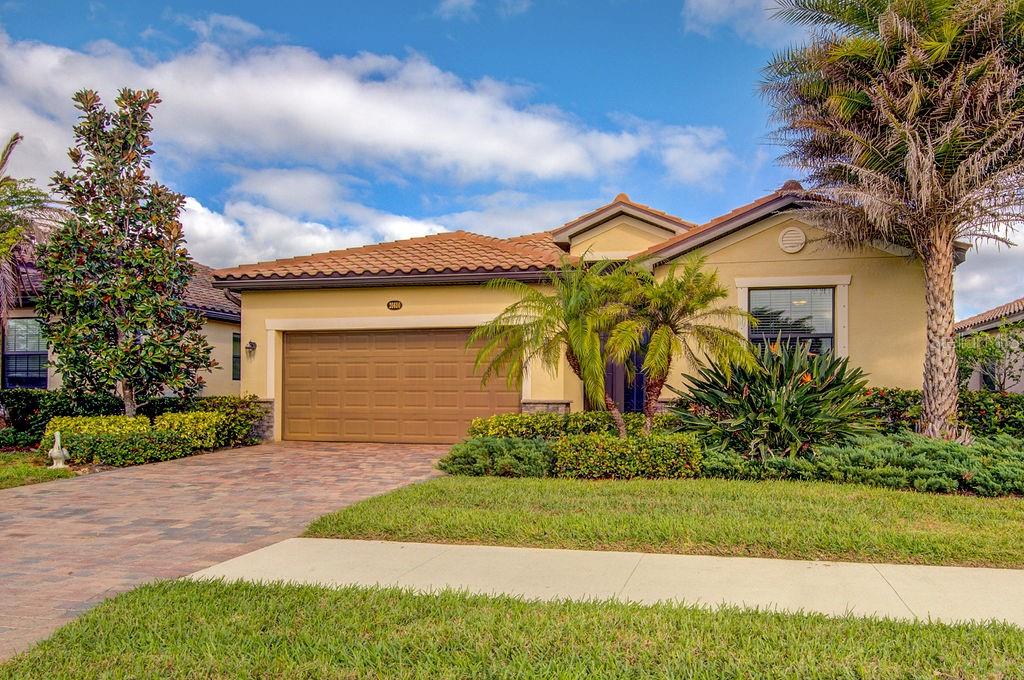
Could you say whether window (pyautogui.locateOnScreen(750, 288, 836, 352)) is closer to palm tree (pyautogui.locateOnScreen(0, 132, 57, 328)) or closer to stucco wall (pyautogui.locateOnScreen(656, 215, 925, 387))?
stucco wall (pyautogui.locateOnScreen(656, 215, 925, 387))

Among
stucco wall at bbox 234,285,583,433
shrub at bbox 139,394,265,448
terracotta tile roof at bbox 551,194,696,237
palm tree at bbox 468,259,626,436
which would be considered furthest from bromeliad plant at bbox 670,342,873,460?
shrub at bbox 139,394,265,448

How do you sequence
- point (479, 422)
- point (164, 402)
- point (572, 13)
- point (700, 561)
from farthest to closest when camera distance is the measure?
1. point (164, 402)
2. point (572, 13)
3. point (479, 422)
4. point (700, 561)

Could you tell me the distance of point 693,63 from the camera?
13539 mm

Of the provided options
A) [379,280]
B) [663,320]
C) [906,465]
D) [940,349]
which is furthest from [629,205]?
[906,465]

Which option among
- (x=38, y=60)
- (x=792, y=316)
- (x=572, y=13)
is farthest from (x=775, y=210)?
(x=38, y=60)

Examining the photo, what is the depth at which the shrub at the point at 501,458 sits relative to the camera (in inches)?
384

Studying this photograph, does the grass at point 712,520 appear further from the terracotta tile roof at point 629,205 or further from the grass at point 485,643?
the terracotta tile roof at point 629,205

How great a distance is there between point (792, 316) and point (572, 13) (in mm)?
6742

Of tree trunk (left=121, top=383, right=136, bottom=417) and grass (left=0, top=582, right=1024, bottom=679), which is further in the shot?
tree trunk (left=121, top=383, right=136, bottom=417)

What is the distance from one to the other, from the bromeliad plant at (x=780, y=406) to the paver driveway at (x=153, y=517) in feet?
14.3

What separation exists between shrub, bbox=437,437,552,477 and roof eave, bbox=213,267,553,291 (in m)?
4.72

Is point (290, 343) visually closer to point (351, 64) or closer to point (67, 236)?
point (67, 236)

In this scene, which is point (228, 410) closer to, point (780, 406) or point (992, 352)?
point (780, 406)

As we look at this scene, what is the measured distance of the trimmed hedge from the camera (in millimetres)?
11297
